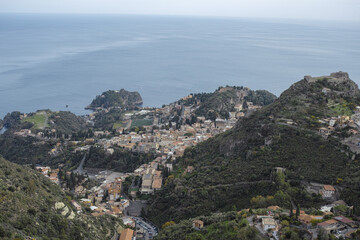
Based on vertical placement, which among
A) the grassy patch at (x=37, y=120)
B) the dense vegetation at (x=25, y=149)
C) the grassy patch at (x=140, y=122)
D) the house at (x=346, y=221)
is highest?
the house at (x=346, y=221)

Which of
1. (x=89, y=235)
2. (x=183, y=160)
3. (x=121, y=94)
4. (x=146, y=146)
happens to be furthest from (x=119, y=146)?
(x=121, y=94)

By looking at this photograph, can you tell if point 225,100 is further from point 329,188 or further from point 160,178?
point 329,188

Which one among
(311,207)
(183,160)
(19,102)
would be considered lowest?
(19,102)

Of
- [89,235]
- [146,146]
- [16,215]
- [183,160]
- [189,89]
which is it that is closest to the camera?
[16,215]

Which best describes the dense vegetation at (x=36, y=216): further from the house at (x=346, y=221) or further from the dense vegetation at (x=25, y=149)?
the dense vegetation at (x=25, y=149)

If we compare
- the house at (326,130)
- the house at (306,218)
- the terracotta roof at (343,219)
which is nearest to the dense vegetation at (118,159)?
the house at (326,130)

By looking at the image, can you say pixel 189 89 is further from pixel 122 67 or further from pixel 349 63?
pixel 349 63

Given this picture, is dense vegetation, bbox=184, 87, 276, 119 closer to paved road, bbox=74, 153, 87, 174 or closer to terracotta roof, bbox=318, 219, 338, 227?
paved road, bbox=74, 153, 87, 174
